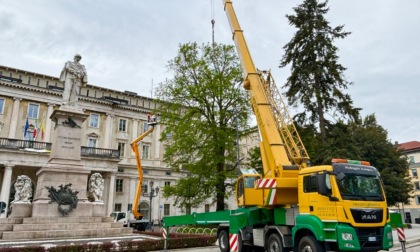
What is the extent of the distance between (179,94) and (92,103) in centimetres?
2974

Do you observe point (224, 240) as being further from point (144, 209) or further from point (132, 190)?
point (144, 209)

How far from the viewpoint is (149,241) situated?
14.6m

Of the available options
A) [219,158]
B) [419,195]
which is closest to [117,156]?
[219,158]

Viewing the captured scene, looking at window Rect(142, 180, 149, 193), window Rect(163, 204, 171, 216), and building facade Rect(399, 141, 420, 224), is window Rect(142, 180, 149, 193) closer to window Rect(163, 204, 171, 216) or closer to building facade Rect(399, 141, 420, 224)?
window Rect(163, 204, 171, 216)

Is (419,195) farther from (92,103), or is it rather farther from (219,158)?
(92,103)

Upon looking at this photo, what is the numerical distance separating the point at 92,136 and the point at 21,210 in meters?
37.4

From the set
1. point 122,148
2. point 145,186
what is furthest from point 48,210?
point 122,148

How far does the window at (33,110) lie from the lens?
48269 mm

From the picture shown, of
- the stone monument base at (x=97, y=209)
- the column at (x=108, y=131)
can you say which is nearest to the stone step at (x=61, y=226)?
the stone monument base at (x=97, y=209)

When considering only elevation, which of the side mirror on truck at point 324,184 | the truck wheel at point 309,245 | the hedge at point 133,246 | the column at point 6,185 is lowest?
the hedge at point 133,246

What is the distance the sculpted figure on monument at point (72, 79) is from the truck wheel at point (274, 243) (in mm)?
14629

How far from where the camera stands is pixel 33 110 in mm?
48594

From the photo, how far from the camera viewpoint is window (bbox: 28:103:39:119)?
48269 mm

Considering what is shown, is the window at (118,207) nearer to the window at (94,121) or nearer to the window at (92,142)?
the window at (92,142)
